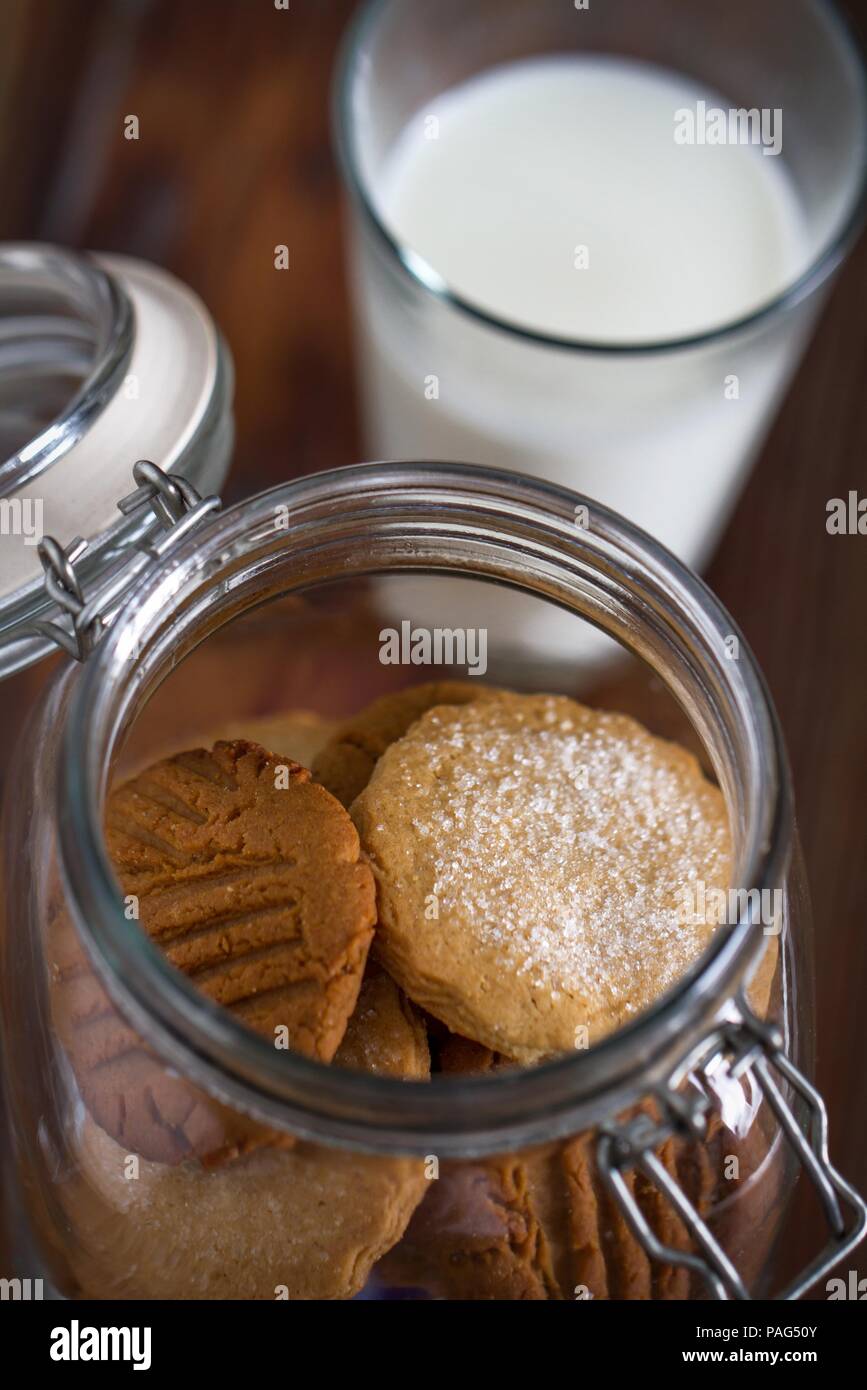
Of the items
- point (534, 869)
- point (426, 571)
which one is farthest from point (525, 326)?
point (534, 869)

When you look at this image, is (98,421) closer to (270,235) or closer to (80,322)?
(80,322)

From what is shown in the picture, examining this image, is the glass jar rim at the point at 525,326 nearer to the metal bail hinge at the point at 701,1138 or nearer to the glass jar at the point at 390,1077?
the glass jar at the point at 390,1077

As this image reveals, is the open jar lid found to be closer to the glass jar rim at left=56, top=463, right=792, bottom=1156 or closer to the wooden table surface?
the glass jar rim at left=56, top=463, right=792, bottom=1156

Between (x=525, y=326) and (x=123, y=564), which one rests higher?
(x=525, y=326)

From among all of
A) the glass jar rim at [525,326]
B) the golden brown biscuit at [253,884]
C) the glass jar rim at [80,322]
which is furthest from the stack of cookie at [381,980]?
the glass jar rim at [525,326]

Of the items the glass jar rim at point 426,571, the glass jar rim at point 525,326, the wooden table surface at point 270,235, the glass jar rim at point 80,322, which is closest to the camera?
the glass jar rim at point 426,571
